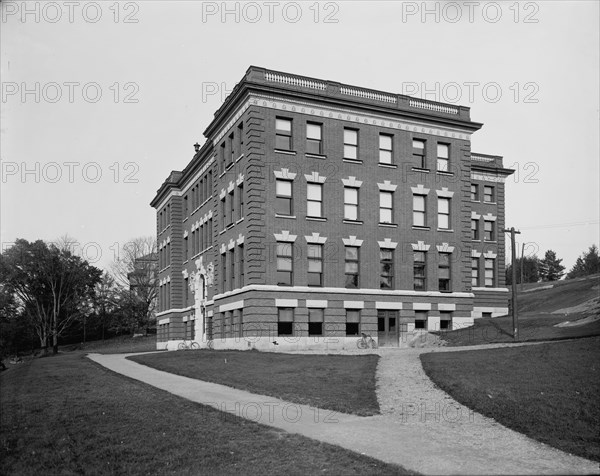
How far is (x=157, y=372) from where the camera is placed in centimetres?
2441

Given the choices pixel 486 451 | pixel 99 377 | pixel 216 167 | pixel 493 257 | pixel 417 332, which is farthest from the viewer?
pixel 493 257

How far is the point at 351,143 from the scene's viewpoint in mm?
36656

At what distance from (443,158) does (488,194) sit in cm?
1482

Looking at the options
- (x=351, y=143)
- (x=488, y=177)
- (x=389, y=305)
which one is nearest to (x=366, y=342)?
(x=389, y=305)

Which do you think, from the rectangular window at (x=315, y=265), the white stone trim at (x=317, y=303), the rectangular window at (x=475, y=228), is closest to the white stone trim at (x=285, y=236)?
the rectangular window at (x=315, y=265)

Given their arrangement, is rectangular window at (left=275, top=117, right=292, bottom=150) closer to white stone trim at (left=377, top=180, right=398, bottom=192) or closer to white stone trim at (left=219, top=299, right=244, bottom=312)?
white stone trim at (left=377, top=180, right=398, bottom=192)

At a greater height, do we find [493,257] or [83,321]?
[493,257]

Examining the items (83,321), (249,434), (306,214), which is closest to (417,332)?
(306,214)

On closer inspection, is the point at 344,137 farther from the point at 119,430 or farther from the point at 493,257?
the point at 119,430

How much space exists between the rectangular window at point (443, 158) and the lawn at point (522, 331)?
9998mm

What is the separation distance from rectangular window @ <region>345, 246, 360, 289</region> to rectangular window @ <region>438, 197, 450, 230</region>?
6418mm

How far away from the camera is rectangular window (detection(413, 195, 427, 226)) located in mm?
38188

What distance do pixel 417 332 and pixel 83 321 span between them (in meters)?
55.9

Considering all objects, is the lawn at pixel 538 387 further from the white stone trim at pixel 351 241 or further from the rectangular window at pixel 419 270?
the rectangular window at pixel 419 270
